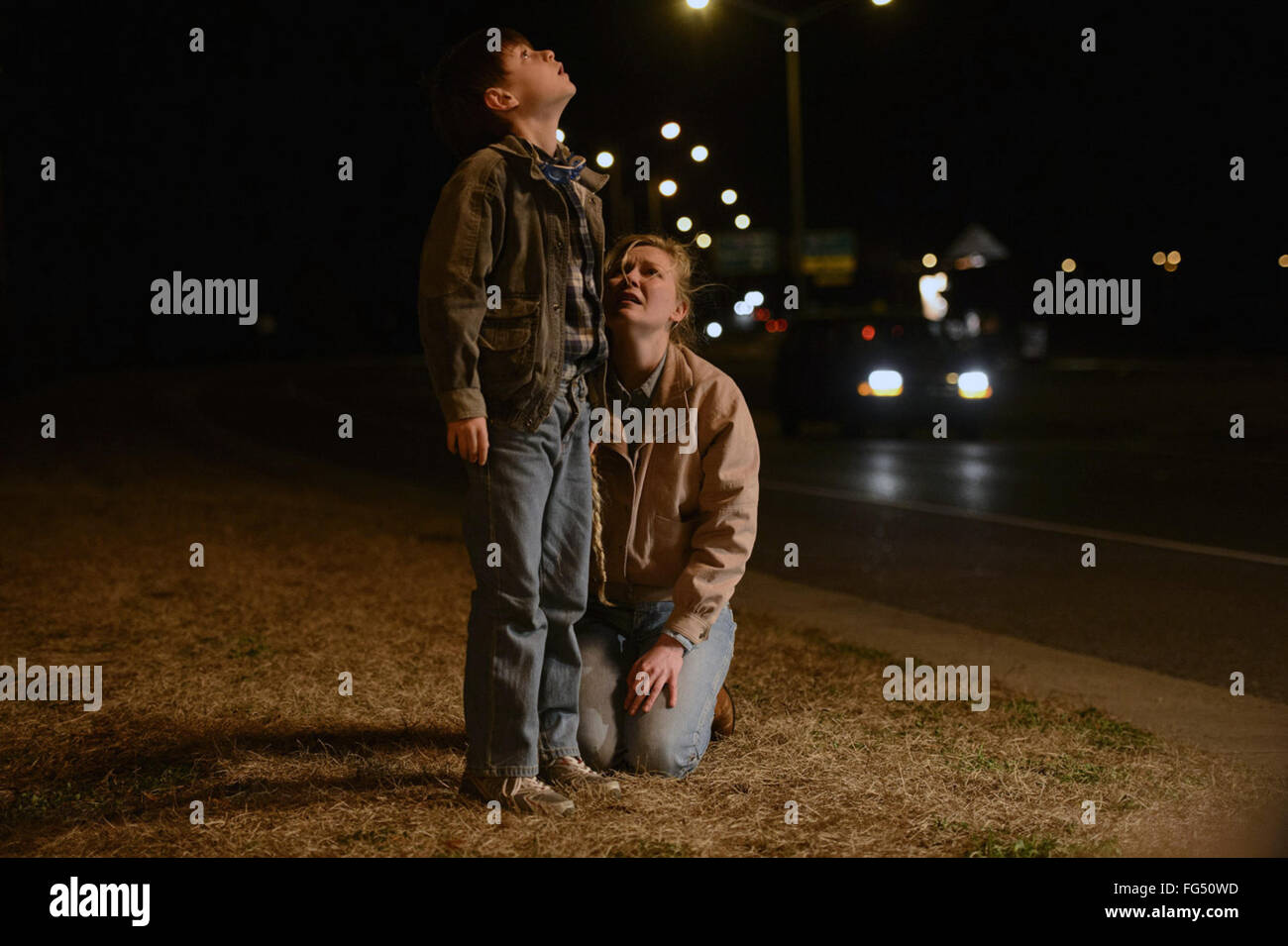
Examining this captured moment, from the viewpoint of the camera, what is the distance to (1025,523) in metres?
10.9

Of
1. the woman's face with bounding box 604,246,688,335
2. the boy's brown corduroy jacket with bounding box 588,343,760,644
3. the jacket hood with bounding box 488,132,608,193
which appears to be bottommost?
the boy's brown corduroy jacket with bounding box 588,343,760,644

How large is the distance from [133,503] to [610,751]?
27.6 ft

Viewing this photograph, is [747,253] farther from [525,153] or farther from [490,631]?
[490,631]

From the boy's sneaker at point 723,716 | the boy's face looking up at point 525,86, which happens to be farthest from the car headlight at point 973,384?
the boy's face looking up at point 525,86

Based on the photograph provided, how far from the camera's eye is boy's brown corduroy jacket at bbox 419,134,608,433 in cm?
385

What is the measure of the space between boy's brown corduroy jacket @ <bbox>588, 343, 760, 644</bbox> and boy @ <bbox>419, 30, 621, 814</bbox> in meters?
0.42

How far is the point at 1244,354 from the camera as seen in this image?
42375 mm

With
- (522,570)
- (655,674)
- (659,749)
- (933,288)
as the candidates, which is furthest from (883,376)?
(933,288)

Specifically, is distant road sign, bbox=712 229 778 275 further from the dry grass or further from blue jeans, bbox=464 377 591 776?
blue jeans, bbox=464 377 591 776

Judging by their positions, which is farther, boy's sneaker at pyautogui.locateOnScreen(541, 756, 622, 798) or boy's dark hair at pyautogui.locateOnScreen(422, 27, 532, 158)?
boy's sneaker at pyautogui.locateOnScreen(541, 756, 622, 798)

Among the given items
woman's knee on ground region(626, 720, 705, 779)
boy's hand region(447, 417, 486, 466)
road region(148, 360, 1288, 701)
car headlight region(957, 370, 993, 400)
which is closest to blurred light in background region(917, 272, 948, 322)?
car headlight region(957, 370, 993, 400)

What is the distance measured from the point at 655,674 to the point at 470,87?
5.53 feet
